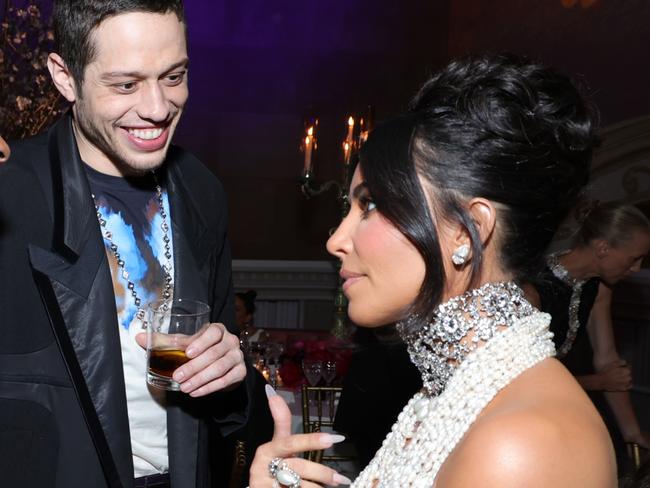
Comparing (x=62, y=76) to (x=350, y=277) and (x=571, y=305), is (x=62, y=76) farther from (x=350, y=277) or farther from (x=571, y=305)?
(x=571, y=305)

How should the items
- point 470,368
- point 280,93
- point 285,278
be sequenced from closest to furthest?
point 470,368
point 280,93
point 285,278

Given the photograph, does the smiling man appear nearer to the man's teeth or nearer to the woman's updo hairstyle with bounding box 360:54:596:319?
the man's teeth

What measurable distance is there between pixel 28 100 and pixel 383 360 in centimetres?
198

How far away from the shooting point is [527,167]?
1339 millimetres

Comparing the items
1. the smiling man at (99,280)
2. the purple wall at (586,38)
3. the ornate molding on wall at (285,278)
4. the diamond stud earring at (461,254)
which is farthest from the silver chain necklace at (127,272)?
the ornate molding on wall at (285,278)

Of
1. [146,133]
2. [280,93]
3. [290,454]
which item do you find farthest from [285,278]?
[290,454]

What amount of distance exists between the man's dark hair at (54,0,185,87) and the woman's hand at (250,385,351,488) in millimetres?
881

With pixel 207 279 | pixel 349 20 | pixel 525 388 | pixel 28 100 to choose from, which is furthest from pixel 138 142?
pixel 349 20

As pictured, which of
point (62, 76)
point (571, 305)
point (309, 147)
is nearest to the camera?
point (62, 76)

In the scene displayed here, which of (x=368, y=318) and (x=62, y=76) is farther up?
(x=62, y=76)

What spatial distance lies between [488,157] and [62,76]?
1074mm

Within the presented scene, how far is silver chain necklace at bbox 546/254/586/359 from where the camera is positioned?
12.7 feet

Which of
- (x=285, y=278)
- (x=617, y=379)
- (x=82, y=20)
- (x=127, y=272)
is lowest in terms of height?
(x=285, y=278)

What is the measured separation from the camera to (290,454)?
1442mm
